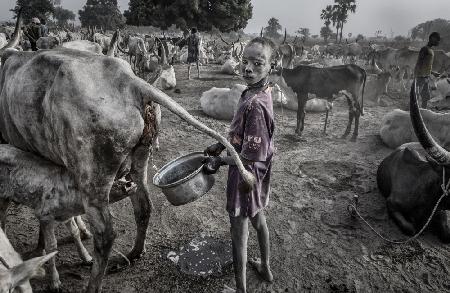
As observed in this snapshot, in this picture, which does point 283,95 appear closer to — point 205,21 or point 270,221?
point 270,221

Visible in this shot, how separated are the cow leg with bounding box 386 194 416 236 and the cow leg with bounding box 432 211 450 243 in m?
0.28

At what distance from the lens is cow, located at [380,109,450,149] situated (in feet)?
20.7

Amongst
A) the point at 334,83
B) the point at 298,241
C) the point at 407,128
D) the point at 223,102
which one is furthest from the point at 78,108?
the point at 334,83

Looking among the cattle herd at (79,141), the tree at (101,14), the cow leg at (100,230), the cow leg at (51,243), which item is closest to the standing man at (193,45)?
the cattle herd at (79,141)

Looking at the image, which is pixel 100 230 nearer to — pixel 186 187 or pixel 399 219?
pixel 186 187

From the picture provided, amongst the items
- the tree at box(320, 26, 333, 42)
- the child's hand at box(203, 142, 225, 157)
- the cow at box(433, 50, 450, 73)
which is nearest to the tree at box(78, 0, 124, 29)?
the tree at box(320, 26, 333, 42)

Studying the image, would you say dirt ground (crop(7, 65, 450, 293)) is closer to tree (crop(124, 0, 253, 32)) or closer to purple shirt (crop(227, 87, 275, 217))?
purple shirt (crop(227, 87, 275, 217))

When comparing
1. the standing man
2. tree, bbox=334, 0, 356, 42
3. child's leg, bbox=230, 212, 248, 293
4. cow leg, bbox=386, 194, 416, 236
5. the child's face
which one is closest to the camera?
the child's face

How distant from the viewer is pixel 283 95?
10055 mm

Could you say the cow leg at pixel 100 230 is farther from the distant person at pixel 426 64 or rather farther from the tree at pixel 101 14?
the tree at pixel 101 14

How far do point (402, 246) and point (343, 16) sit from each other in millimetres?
60876

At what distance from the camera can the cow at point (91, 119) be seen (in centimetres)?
254

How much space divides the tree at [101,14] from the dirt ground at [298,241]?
180 ft

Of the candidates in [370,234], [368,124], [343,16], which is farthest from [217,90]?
[343,16]
